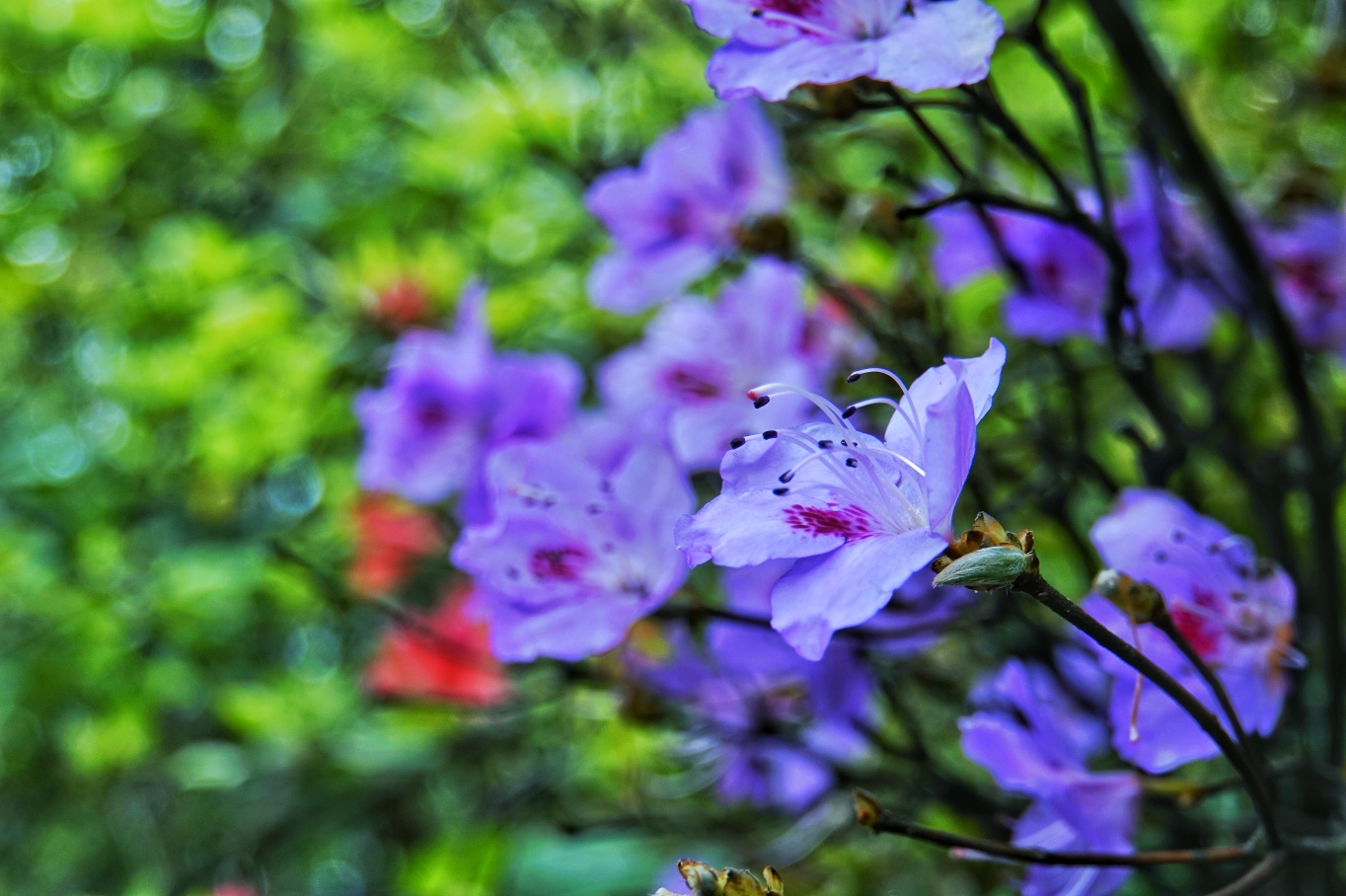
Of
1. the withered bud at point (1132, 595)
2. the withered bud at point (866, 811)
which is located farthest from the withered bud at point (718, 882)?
the withered bud at point (1132, 595)

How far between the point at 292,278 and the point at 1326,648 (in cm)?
115

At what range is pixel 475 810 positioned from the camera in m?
1.18

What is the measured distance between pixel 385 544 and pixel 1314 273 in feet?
3.04

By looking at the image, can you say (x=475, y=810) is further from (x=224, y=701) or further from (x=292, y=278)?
(x=292, y=278)

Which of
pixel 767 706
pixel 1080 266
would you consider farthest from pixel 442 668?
pixel 1080 266

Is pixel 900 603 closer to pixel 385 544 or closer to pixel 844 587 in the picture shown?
pixel 844 587

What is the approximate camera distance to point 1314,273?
0.72 meters

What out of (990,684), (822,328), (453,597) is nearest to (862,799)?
(990,684)

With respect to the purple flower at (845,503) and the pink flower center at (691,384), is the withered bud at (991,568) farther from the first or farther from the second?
the pink flower center at (691,384)

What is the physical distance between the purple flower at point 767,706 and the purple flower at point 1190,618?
158mm

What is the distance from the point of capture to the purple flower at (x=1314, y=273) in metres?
0.71

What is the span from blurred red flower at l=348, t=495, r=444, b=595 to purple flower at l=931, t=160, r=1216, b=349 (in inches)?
28.8

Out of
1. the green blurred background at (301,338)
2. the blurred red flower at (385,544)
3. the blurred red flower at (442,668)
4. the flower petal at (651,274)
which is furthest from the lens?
the blurred red flower at (385,544)

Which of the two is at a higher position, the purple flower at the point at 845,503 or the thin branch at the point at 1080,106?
the thin branch at the point at 1080,106
